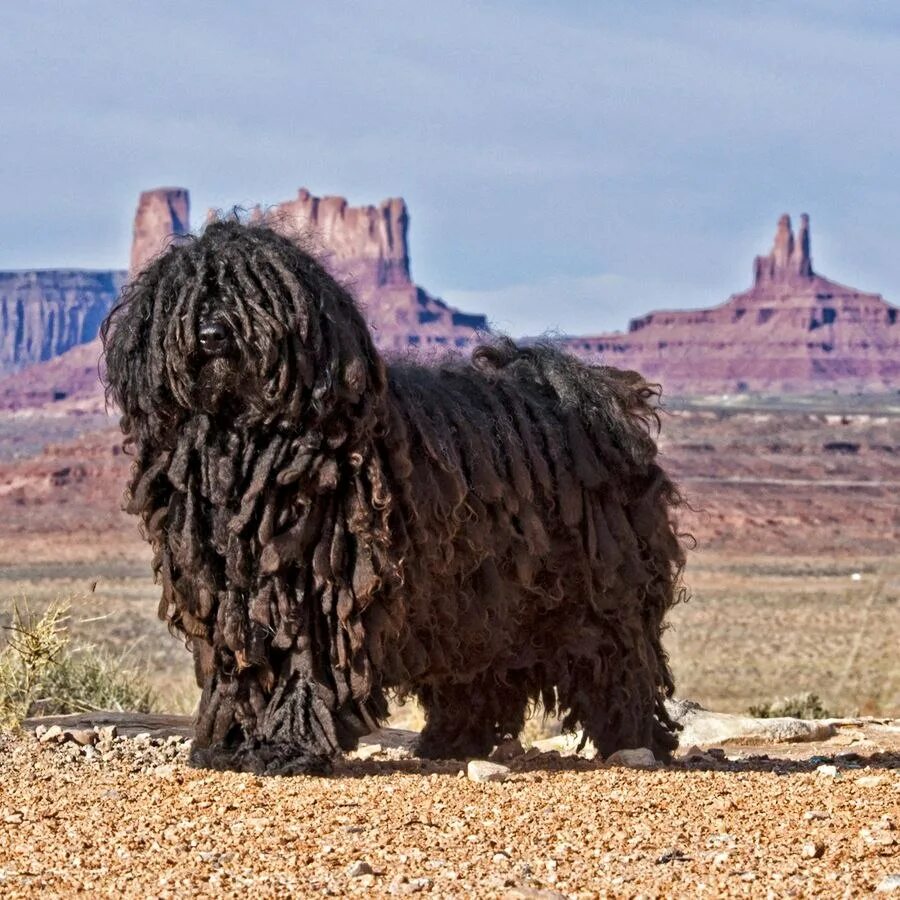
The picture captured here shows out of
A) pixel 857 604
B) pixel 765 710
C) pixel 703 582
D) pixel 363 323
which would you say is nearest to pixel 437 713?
pixel 363 323

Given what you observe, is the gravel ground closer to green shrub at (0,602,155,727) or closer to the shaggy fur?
the shaggy fur

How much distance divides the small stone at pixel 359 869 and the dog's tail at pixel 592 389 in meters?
4.18

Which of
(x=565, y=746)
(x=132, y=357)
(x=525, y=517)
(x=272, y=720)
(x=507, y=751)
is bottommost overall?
(x=565, y=746)

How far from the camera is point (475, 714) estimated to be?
10344mm

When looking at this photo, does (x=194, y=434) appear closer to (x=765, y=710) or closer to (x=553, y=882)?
(x=553, y=882)

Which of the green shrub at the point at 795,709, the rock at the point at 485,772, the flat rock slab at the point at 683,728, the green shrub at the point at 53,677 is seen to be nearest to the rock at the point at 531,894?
the rock at the point at 485,772

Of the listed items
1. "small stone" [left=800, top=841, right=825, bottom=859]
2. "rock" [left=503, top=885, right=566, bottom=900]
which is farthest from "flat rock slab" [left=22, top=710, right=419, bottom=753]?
"rock" [left=503, top=885, right=566, bottom=900]

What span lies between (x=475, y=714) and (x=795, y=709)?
24.0 ft

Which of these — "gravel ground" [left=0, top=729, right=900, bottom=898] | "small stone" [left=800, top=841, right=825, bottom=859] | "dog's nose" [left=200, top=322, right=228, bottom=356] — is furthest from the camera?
"dog's nose" [left=200, top=322, right=228, bottom=356]

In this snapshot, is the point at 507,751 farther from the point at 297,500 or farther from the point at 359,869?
the point at 359,869

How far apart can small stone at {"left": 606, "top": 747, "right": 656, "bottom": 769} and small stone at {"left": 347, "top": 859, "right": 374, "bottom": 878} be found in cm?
341

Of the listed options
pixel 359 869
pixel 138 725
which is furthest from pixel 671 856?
pixel 138 725

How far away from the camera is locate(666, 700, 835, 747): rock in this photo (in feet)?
43.1

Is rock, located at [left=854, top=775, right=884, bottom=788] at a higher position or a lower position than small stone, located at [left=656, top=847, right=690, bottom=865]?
lower
